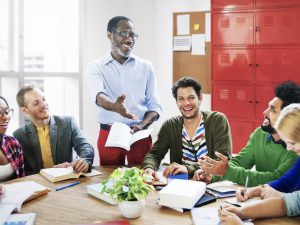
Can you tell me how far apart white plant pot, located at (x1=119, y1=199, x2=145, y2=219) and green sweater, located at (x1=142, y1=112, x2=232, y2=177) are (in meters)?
0.72

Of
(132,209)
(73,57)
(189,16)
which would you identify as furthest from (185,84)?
(189,16)

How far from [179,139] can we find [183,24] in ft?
9.67

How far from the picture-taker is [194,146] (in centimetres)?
239

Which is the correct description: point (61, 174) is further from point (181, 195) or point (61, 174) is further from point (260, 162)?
point (260, 162)

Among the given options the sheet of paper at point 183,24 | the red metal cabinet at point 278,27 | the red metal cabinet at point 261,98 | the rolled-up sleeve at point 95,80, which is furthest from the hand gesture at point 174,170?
the sheet of paper at point 183,24

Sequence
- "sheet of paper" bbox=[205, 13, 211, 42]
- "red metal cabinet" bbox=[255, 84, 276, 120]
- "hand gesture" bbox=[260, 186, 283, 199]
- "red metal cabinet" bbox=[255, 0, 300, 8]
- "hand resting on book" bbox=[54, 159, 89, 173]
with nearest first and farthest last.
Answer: "hand gesture" bbox=[260, 186, 283, 199]
"hand resting on book" bbox=[54, 159, 89, 173]
"red metal cabinet" bbox=[255, 0, 300, 8]
"red metal cabinet" bbox=[255, 84, 276, 120]
"sheet of paper" bbox=[205, 13, 211, 42]

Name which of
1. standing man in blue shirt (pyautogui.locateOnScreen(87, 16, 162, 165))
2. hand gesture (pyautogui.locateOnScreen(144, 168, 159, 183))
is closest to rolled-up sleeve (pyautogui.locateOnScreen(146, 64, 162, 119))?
standing man in blue shirt (pyautogui.locateOnScreen(87, 16, 162, 165))

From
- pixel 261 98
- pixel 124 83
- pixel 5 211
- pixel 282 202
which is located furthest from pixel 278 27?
pixel 5 211

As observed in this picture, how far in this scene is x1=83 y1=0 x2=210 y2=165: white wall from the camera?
4398 millimetres

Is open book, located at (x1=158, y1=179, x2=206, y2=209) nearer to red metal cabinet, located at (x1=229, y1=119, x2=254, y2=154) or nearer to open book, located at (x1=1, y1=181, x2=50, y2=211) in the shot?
open book, located at (x1=1, y1=181, x2=50, y2=211)

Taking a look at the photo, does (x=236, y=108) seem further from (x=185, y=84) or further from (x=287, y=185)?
(x=287, y=185)

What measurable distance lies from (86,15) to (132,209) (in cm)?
324

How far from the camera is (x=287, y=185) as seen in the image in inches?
71.2

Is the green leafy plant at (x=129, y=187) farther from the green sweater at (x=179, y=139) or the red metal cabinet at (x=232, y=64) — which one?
the red metal cabinet at (x=232, y=64)
